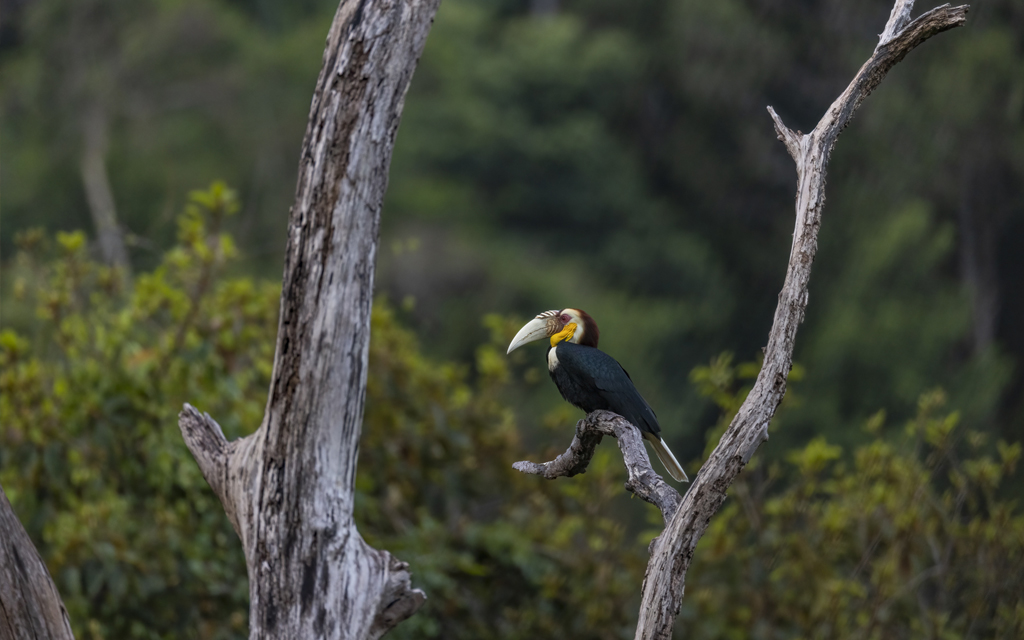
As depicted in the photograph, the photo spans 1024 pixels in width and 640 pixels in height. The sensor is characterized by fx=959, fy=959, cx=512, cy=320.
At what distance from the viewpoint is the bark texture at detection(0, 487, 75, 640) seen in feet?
4.23

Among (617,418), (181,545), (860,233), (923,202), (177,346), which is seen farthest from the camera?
(860,233)

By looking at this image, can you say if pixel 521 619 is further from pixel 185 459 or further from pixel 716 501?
pixel 716 501

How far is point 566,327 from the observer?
1.34m

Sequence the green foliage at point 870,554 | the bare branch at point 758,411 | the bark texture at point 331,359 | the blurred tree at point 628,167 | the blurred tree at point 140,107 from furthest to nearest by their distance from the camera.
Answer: the blurred tree at point 140,107
the blurred tree at point 628,167
the green foliage at point 870,554
the bark texture at point 331,359
the bare branch at point 758,411

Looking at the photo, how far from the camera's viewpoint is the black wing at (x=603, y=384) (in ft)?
4.21

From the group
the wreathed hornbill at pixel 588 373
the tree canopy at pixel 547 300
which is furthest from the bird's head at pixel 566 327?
the tree canopy at pixel 547 300

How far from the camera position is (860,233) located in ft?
20.0

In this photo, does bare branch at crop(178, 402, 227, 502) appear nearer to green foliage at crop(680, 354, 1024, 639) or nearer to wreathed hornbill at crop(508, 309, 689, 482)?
wreathed hornbill at crop(508, 309, 689, 482)

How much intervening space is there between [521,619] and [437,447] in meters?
0.53

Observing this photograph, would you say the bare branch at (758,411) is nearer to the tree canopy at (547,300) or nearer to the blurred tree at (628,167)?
the tree canopy at (547,300)

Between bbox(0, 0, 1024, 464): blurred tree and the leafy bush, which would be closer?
the leafy bush

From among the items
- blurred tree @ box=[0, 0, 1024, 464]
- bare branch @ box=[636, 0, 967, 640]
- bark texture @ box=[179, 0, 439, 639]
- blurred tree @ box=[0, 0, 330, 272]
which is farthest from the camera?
blurred tree @ box=[0, 0, 330, 272]

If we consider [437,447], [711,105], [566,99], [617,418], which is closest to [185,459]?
[437,447]

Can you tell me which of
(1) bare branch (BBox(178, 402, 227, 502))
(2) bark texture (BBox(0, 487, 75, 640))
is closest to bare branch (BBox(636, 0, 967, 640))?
(1) bare branch (BBox(178, 402, 227, 502))
